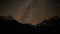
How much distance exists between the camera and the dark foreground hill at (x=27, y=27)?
76cm

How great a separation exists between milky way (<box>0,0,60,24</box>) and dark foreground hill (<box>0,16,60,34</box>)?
0.38 feet

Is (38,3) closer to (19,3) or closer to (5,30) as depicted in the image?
(19,3)

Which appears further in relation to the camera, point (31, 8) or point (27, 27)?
point (31, 8)

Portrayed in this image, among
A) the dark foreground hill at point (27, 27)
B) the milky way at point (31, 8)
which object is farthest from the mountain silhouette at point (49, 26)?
the milky way at point (31, 8)

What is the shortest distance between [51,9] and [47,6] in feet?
0.13

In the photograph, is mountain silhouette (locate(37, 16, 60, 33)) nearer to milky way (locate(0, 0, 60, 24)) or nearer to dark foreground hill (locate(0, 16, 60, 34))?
dark foreground hill (locate(0, 16, 60, 34))

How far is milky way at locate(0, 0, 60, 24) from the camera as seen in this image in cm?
89

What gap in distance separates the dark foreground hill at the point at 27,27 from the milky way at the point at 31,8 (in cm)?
→ 11

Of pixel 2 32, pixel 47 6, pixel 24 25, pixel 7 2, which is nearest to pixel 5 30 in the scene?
pixel 2 32

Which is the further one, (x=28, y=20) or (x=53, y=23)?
(x=28, y=20)

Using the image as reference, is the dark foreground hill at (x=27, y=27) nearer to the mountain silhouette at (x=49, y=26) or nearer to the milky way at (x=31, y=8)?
the mountain silhouette at (x=49, y=26)

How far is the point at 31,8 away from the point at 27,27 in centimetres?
20

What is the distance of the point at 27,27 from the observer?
76 centimetres

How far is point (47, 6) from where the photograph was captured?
0.91 metres
